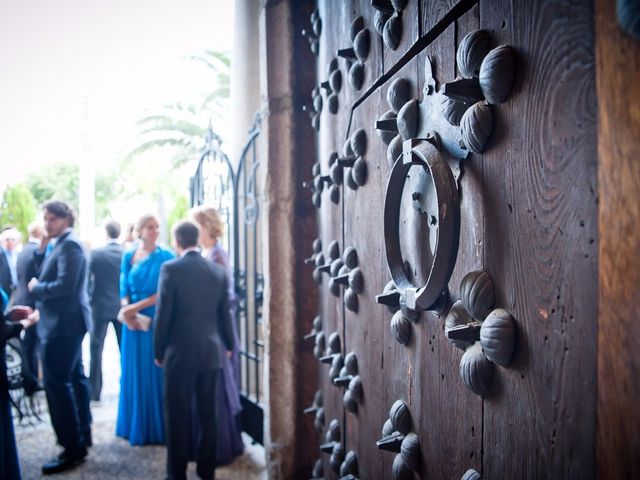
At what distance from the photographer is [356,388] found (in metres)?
1.59

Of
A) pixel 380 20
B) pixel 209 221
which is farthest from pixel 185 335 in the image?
pixel 380 20

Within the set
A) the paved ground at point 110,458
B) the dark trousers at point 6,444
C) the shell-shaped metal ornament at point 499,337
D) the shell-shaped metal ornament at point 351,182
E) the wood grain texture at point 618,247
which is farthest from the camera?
the paved ground at point 110,458

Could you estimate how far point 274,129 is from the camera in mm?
2516

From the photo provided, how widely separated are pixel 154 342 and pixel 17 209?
11.6 m

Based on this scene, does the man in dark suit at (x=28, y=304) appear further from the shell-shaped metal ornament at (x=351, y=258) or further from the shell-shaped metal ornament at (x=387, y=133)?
the shell-shaped metal ornament at (x=387, y=133)

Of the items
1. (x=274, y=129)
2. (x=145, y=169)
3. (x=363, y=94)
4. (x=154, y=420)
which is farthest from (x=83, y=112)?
(x=363, y=94)

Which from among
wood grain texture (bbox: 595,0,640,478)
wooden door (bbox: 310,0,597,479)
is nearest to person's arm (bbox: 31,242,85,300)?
wooden door (bbox: 310,0,597,479)

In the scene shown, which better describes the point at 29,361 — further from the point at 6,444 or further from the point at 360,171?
the point at 360,171

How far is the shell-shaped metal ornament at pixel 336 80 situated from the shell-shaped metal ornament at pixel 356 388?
102cm

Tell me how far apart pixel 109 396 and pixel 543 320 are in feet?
17.6

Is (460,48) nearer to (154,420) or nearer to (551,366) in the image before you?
(551,366)

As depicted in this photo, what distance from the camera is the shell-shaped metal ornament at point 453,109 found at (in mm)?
876

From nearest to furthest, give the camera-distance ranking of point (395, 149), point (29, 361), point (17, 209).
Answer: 1. point (395, 149)
2. point (29, 361)
3. point (17, 209)

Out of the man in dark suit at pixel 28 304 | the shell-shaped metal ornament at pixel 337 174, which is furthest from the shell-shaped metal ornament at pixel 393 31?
the man in dark suit at pixel 28 304
